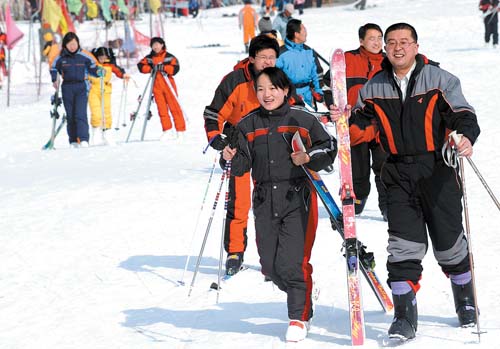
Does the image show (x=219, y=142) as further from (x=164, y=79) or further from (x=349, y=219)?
(x=164, y=79)

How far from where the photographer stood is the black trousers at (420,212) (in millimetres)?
4559

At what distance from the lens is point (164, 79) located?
1453 centimetres

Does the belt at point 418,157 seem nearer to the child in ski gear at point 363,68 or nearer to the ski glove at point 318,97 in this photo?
the child in ski gear at point 363,68

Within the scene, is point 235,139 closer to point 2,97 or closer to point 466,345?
point 466,345

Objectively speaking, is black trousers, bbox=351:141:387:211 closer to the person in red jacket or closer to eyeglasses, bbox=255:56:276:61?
eyeglasses, bbox=255:56:276:61

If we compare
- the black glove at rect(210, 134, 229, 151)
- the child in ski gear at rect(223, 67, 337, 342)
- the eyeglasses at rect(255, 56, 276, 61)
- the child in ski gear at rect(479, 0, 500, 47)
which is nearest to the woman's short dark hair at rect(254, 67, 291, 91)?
the child in ski gear at rect(223, 67, 337, 342)

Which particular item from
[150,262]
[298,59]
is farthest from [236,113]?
[298,59]

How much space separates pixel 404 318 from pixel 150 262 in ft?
9.82

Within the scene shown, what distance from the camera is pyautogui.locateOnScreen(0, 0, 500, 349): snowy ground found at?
518 centimetres

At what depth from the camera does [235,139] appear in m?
5.11

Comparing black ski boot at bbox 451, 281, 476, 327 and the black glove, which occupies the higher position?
the black glove

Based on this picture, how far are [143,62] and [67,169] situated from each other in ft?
8.75

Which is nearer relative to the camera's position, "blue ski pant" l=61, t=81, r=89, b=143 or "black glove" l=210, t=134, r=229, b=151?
"black glove" l=210, t=134, r=229, b=151

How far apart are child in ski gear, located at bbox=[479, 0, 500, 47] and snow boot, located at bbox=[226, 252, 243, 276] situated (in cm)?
1898
